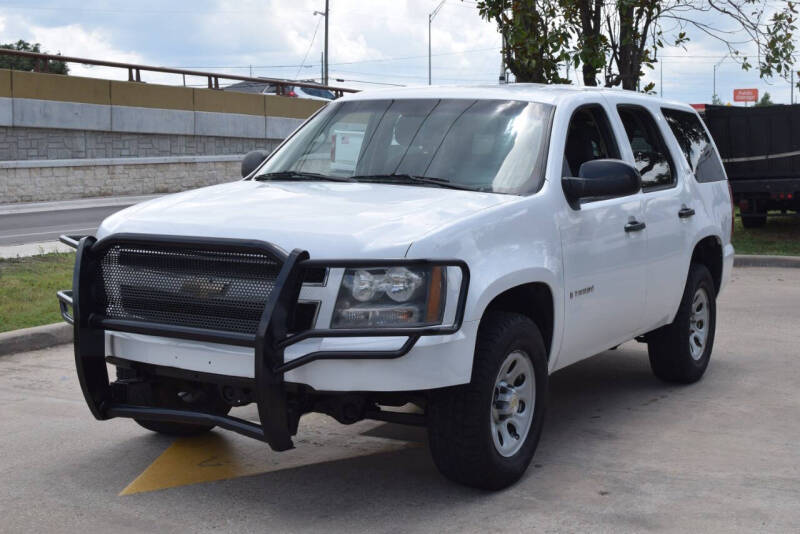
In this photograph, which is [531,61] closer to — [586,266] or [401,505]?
[586,266]

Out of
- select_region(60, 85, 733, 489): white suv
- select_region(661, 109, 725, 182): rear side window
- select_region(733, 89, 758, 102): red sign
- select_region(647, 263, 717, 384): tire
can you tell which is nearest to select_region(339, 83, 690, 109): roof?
select_region(60, 85, 733, 489): white suv

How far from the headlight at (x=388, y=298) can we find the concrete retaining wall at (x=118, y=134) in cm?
2360

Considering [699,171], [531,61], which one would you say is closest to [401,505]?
[699,171]

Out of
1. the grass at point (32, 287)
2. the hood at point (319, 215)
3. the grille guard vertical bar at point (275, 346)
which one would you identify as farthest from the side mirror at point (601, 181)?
the grass at point (32, 287)

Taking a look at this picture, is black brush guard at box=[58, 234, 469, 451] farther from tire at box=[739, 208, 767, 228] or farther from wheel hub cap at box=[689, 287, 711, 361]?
tire at box=[739, 208, 767, 228]

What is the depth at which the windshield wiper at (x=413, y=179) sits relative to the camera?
5.53 meters

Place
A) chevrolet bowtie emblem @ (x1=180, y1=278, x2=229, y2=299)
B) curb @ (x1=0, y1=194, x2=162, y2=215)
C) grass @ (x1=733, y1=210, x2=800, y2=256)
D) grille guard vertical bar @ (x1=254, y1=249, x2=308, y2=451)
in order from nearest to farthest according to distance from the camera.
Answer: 1. grille guard vertical bar @ (x1=254, y1=249, x2=308, y2=451)
2. chevrolet bowtie emblem @ (x1=180, y1=278, x2=229, y2=299)
3. grass @ (x1=733, y1=210, x2=800, y2=256)
4. curb @ (x1=0, y1=194, x2=162, y2=215)

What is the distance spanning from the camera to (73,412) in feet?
21.9

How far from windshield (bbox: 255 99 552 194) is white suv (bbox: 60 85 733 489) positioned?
1 centimetres

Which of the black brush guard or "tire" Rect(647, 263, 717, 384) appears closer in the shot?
the black brush guard

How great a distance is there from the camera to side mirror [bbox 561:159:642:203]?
18.6 feet

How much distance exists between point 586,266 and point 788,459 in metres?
1.43

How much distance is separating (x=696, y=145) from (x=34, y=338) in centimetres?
522

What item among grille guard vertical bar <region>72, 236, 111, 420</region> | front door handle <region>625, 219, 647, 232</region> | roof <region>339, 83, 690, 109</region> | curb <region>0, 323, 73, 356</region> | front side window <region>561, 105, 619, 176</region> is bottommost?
curb <region>0, 323, 73, 356</region>
